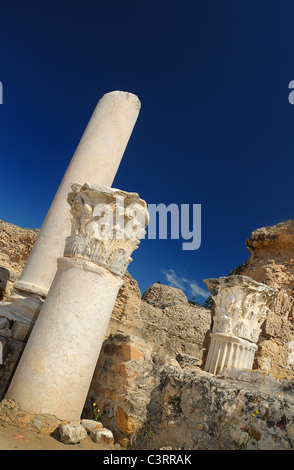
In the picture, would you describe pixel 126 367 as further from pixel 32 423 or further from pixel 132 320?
pixel 132 320

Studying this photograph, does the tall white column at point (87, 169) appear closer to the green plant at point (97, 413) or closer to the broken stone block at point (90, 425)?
the green plant at point (97, 413)

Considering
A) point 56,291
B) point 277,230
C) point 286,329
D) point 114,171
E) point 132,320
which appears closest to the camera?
point 56,291

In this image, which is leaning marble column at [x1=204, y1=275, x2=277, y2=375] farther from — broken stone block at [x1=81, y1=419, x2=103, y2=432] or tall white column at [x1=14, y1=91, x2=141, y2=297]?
broken stone block at [x1=81, y1=419, x2=103, y2=432]

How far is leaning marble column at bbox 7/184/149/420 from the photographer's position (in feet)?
12.1

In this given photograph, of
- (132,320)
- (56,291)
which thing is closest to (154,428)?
(56,291)

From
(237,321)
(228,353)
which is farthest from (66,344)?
(237,321)

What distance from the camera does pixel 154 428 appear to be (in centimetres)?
367

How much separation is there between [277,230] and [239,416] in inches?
364

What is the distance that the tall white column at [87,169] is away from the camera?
18.8 feet

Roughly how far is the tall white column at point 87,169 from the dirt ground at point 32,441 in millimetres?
2484

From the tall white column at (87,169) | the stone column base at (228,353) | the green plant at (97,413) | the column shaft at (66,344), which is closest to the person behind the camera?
the column shaft at (66,344)

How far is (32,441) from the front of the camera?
125 inches

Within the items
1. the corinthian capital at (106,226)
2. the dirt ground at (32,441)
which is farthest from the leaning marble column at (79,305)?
the dirt ground at (32,441)
